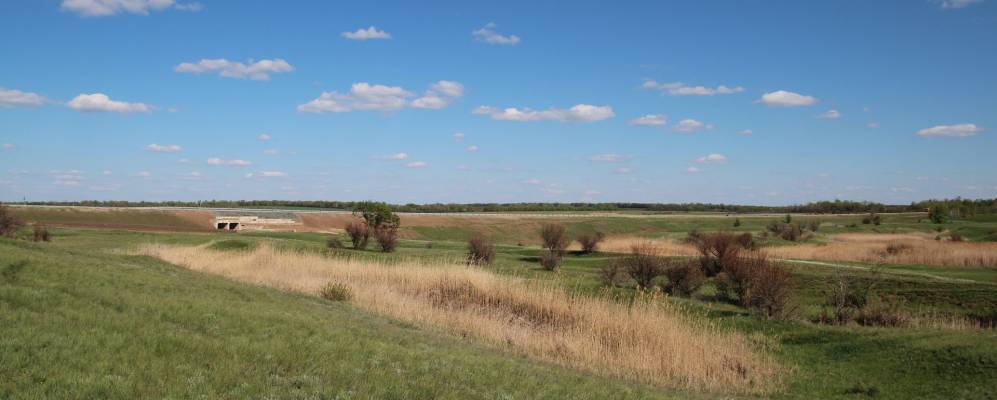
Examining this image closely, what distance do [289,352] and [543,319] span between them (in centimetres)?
953

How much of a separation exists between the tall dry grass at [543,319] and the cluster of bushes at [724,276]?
2452 millimetres

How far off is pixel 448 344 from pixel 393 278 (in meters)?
9.36

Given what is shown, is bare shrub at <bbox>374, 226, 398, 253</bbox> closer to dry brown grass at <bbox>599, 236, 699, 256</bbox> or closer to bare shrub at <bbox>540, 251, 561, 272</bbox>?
bare shrub at <bbox>540, 251, 561, 272</bbox>

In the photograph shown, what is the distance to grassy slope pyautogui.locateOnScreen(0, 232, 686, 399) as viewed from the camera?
20.7ft

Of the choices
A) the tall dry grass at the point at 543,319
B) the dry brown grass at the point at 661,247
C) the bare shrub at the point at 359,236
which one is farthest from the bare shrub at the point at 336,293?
the dry brown grass at the point at 661,247

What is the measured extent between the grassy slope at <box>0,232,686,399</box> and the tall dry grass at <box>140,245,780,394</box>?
266 centimetres

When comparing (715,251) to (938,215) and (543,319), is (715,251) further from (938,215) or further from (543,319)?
(938,215)

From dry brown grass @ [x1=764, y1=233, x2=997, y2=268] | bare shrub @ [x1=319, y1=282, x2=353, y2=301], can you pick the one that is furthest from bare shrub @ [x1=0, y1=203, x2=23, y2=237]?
dry brown grass @ [x1=764, y1=233, x2=997, y2=268]

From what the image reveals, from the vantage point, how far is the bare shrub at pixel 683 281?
2169 centimetres

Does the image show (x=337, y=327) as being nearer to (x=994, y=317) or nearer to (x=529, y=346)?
(x=529, y=346)

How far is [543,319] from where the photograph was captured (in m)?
16.8

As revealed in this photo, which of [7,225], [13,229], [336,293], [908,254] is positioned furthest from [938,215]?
[7,225]

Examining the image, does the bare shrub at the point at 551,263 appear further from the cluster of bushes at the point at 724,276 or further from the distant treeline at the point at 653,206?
the distant treeline at the point at 653,206

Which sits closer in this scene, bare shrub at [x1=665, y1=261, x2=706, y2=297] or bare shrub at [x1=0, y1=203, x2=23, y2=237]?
bare shrub at [x1=665, y1=261, x2=706, y2=297]
